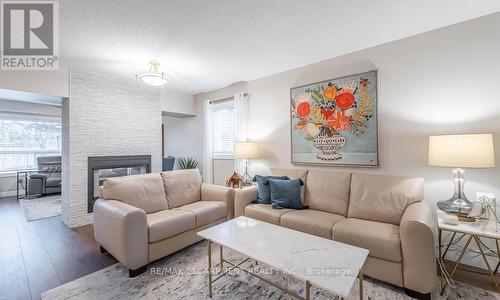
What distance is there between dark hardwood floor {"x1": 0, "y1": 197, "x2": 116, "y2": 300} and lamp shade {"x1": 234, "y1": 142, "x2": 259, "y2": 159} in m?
2.13

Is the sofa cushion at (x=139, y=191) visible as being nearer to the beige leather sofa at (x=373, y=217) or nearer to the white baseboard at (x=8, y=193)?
the beige leather sofa at (x=373, y=217)

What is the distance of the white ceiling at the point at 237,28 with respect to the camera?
185cm

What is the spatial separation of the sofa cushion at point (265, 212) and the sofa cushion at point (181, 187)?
861mm

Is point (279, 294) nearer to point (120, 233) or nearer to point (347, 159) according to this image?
point (120, 233)

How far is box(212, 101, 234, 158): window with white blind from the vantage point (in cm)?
428

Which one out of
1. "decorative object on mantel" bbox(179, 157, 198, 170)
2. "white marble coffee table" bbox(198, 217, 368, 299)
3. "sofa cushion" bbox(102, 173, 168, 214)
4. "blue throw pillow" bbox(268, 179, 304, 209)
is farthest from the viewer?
"decorative object on mantel" bbox(179, 157, 198, 170)

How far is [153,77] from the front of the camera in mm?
2715

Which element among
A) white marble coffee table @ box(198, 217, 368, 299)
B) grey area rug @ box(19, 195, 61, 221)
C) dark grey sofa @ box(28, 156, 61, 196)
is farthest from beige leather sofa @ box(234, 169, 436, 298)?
dark grey sofa @ box(28, 156, 61, 196)

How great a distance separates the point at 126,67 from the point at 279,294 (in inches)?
139

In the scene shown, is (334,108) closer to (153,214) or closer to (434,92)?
(434,92)

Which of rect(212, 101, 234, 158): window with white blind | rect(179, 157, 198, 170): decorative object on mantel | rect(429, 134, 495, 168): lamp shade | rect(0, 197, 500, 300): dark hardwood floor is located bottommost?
rect(0, 197, 500, 300): dark hardwood floor

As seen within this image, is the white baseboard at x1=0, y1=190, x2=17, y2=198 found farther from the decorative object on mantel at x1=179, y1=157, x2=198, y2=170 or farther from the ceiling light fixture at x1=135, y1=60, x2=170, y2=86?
the ceiling light fixture at x1=135, y1=60, x2=170, y2=86

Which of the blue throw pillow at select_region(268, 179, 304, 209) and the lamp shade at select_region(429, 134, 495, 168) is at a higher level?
the lamp shade at select_region(429, 134, 495, 168)

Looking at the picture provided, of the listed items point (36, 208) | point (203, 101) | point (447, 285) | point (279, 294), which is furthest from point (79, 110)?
point (447, 285)
